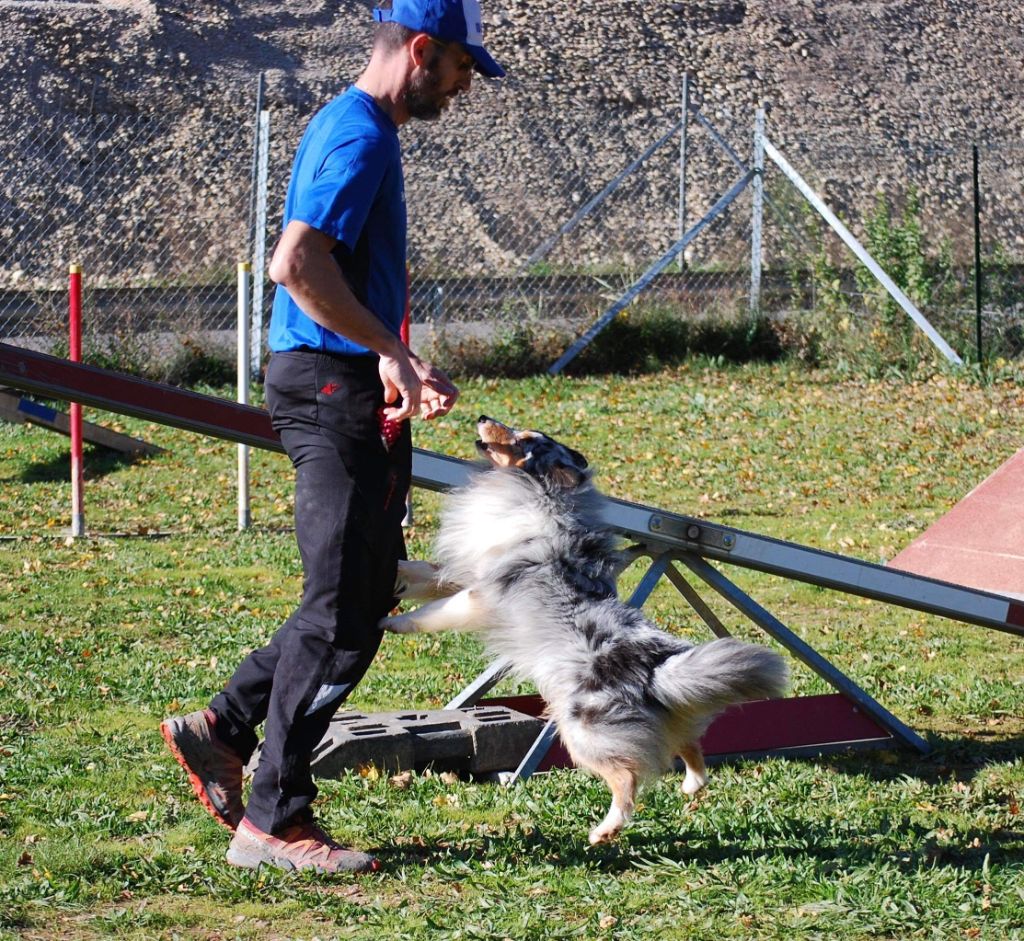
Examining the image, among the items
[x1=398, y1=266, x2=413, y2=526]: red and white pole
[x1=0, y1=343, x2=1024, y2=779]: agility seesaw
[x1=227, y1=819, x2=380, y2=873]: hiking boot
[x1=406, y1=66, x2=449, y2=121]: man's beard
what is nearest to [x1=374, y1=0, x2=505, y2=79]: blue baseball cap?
[x1=406, y1=66, x2=449, y2=121]: man's beard

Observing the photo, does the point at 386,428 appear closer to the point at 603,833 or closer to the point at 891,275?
the point at 603,833

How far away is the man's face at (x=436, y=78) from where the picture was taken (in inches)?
141

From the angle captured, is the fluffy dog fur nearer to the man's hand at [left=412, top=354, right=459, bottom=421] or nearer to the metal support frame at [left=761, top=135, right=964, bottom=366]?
the man's hand at [left=412, top=354, right=459, bottom=421]

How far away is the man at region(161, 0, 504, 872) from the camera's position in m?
3.50

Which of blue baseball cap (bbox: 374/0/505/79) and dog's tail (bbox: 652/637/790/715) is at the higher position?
blue baseball cap (bbox: 374/0/505/79)

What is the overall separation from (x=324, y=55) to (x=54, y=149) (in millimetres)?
7099

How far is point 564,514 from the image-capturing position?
13.6 ft

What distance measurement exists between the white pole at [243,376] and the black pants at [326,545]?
4.77m

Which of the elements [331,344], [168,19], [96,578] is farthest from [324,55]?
[331,344]

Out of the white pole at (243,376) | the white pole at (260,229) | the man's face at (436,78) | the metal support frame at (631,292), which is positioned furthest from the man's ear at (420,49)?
the metal support frame at (631,292)

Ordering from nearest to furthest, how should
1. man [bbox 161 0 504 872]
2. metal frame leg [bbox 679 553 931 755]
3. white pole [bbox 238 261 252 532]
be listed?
1. man [bbox 161 0 504 872]
2. metal frame leg [bbox 679 553 931 755]
3. white pole [bbox 238 261 252 532]

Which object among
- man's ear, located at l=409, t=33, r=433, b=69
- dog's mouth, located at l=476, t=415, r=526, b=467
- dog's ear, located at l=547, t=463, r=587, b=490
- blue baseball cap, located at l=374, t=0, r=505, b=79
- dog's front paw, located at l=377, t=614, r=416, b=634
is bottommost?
dog's front paw, located at l=377, t=614, r=416, b=634

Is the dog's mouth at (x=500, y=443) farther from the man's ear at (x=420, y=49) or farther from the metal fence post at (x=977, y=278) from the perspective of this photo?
the metal fence post at (x=977, y=278)

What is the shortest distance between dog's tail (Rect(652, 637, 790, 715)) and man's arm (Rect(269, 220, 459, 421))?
103cm
